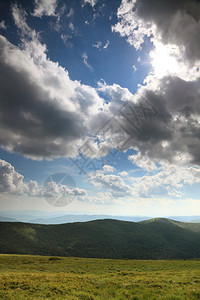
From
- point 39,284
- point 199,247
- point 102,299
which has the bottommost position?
point 199,247

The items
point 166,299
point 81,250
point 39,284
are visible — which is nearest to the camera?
point 166,299

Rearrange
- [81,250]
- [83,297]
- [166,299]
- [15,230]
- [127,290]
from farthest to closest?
[15,230] → [81,250] → [127,290] → [83,297] → [166,299]

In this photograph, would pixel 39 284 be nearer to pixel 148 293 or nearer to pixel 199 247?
pixel 148 293

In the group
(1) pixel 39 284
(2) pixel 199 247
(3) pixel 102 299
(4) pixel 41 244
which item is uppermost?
(3) pixel 102 299

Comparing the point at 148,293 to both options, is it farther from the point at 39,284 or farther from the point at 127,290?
the point at 39,284

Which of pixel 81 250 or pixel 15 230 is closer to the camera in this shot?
pixel 81 250

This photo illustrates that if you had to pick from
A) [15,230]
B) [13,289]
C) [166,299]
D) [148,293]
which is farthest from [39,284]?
[15,230]

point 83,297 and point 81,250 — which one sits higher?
point 83,297

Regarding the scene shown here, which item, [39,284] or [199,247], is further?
[199,247]

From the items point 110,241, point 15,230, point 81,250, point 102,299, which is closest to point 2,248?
point 15,230
